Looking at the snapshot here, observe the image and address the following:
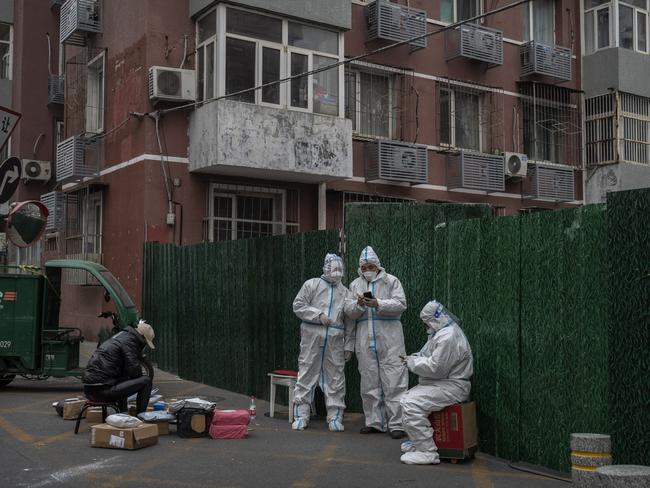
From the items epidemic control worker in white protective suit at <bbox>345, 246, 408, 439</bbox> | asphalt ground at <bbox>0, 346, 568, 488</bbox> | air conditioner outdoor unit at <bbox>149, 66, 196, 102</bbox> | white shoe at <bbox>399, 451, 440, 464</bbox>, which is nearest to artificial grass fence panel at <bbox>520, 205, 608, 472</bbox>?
asphalt ground at <bbox>0, 346, 568, 488</bbox>

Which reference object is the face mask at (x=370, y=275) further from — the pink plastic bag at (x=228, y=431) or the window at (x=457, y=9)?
the window at (x=457, y=9)

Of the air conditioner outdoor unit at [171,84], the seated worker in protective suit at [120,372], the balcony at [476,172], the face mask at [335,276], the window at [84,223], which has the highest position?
the air conditioner outdoor unit at [171,84]

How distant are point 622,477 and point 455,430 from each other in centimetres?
233

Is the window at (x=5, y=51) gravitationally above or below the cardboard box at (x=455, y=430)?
above

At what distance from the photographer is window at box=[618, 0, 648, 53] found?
2194 centimetres

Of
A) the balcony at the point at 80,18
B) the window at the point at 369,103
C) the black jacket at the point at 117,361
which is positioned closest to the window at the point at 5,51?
the balcony at the point at 80,18

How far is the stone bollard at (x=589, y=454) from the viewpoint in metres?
6.26

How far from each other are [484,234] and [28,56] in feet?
61.1

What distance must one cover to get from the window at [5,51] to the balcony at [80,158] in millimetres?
6502

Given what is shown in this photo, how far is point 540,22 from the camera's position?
2230 centimetres

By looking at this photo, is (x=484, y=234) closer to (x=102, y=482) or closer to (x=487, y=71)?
(x=102, y=482)

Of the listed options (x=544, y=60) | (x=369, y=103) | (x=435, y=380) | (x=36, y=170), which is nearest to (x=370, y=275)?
(x=435, y=380)

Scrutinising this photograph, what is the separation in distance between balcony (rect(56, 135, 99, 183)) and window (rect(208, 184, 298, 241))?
317 cm

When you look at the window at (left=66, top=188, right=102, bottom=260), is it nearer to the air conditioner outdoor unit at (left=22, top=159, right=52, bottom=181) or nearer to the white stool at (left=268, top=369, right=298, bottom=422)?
the air conditioner outdoor unit at (left=22, top=159, right=52, bottom=181)
